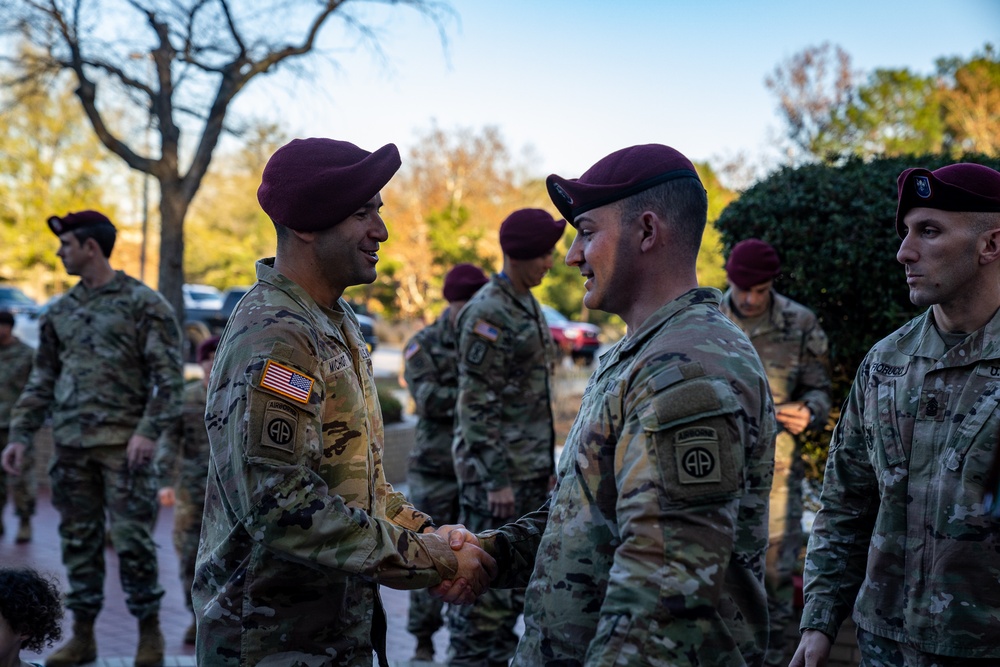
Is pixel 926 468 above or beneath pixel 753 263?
beneath

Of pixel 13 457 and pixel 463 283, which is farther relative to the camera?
pixel 463 283

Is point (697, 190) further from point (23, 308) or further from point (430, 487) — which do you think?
point (23, 308)

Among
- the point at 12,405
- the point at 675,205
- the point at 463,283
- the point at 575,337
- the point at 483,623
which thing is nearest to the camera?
the point at 675,205

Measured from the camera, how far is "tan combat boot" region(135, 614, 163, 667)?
543 cm

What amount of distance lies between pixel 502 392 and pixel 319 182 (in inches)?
113

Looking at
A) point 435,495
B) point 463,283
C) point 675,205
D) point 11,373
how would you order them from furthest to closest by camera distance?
point 11,373 → point 463,283 → point 435,495 → point 675,205

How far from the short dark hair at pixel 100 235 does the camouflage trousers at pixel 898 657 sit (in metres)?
4.82

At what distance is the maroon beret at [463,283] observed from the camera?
699 cm

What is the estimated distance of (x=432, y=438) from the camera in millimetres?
6359

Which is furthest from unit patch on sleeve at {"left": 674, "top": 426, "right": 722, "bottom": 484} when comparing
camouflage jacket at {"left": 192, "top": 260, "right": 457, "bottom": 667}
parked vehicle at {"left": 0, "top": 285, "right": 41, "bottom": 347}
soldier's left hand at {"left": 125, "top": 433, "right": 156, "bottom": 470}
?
parked vehicle at {"left": 0, "top": 285, "right": 41, "bottom": 347}

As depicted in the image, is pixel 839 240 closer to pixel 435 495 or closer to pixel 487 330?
pixel 487 330

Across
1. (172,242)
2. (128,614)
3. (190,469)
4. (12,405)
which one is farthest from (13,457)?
(172,242)

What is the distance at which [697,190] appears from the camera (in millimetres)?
2295

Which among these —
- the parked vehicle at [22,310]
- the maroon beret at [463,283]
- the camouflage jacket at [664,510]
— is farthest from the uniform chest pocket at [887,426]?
the parked vehicle at [22,310]
